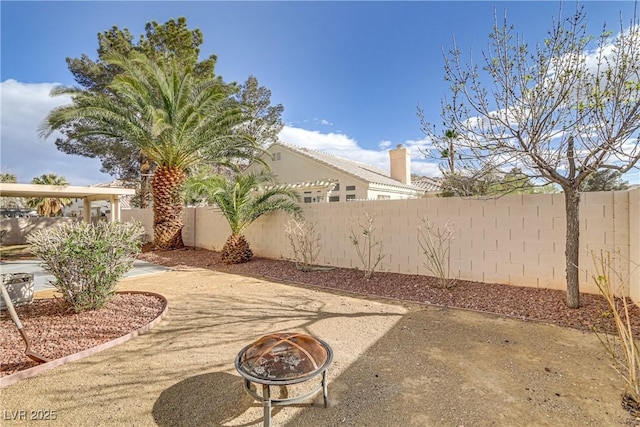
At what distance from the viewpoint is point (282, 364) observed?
262 centimetres

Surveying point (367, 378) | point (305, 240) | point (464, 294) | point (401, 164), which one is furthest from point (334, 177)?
point (367, 378)

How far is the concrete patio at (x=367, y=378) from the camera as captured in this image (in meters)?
2.74

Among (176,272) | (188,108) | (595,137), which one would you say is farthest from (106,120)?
(595,137)

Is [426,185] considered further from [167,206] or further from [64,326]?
[64,326]

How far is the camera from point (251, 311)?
5727mm

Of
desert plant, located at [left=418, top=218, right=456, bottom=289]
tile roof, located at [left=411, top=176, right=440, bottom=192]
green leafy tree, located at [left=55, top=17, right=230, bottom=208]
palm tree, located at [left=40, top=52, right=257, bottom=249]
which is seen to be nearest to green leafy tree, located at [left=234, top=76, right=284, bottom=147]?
green leafy tree, located at [left=55, top=17, right=230, bottom=208]

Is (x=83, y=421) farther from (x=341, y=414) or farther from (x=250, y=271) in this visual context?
(x=250, y=271)

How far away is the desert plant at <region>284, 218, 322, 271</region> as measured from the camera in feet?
32.2

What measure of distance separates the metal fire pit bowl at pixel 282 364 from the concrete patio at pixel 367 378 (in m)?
0.31

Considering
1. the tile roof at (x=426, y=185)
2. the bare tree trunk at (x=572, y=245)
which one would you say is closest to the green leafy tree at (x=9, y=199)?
the tile roof at (x=426, y=185)

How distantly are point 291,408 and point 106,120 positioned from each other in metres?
12.3

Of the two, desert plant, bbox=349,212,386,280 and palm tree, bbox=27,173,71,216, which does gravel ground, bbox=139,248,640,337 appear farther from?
palm tree, bbox=27,173,71,216

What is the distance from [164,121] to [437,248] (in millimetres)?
10268

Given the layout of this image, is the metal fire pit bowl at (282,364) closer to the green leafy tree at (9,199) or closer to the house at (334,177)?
the house at (334,177)
